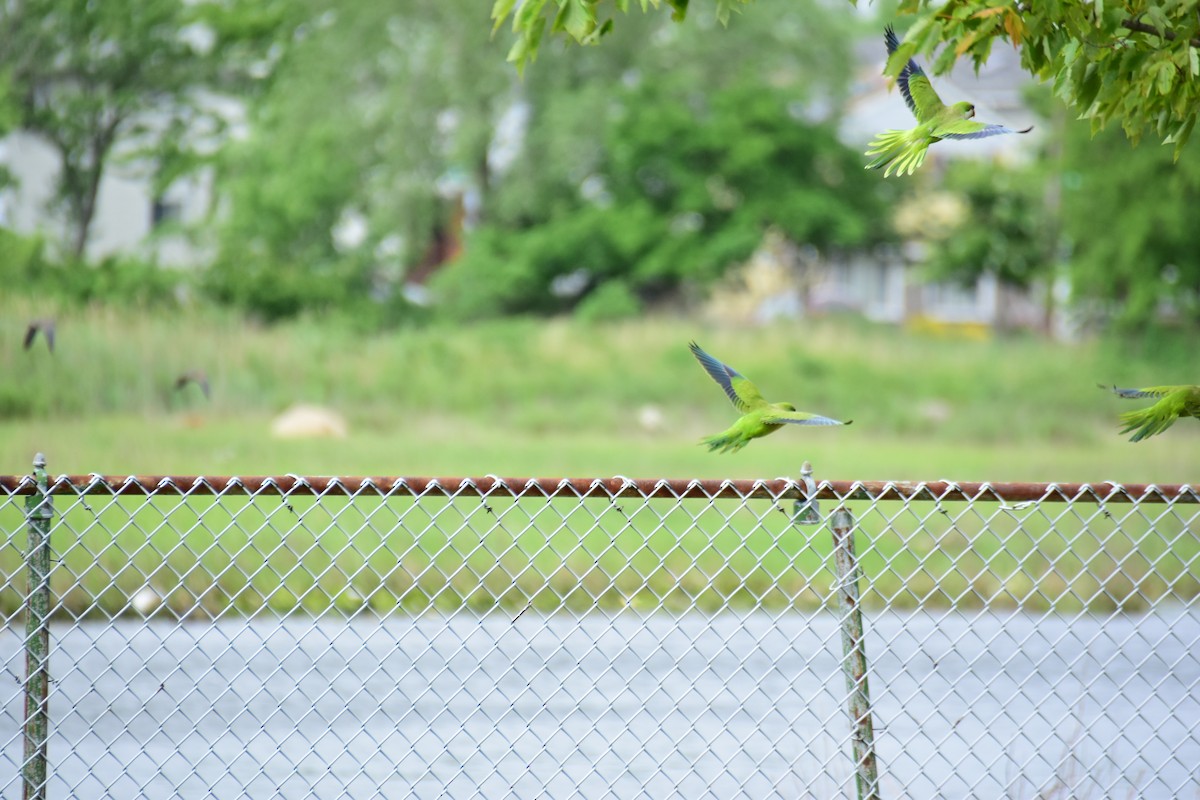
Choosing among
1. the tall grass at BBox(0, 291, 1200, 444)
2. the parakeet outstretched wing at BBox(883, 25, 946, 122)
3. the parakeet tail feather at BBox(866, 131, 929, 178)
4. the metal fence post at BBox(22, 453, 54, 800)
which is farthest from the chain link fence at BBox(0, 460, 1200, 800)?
the tall grass at BBox(0, 291, 1200, 444)

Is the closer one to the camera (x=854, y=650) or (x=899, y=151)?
(x=899, y=151)

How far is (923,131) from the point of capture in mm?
3137

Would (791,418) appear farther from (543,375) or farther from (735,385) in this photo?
(543,375)

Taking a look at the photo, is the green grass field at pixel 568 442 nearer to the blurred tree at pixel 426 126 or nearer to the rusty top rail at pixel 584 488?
the rusty top rail at pixel 584 488

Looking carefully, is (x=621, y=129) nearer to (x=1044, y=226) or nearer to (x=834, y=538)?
(x=1044, y=226)

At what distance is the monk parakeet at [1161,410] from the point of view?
3.25 m

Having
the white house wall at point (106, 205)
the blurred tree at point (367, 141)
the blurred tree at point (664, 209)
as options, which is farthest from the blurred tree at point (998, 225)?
the white house wall at point (106, 205)

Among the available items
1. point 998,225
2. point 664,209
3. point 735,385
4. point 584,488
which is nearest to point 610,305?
point 664,209

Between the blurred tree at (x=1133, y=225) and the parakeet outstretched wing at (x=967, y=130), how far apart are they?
51.0ft

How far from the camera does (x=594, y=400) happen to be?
15133 mm

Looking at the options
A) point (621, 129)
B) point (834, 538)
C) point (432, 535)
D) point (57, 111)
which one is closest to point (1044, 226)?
point (621, 129)

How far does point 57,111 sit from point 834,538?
61.1ft

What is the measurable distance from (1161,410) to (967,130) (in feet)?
2.68

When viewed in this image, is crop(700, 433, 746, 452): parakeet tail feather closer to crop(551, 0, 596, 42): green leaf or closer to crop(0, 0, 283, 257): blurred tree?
crop(551, 0, 596, 42): green leaf
